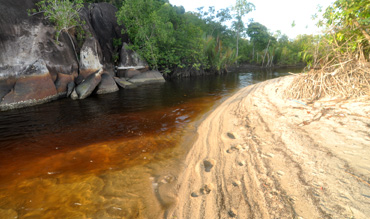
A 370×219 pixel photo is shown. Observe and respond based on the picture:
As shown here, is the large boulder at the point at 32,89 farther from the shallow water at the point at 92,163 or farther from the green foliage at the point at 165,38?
the green foliage at the point at 165,38

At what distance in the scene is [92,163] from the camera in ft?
10.7

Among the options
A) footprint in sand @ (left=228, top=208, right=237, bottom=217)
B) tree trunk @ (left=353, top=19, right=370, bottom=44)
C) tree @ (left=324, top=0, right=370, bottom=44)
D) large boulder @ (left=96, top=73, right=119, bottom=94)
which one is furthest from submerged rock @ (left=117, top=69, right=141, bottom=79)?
footprint in sand @ (left=228, top=208, right=237, bottom=217)

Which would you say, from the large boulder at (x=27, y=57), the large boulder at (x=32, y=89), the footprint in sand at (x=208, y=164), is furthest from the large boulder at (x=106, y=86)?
the footprint in sand at (x=208, y=164)

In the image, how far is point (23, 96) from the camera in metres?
8.43

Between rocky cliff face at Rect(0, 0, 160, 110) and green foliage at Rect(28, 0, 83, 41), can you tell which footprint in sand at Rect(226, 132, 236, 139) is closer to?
rocky cliff face at Rect(0, 0, 160, 110)

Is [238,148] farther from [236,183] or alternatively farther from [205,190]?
[205,190]

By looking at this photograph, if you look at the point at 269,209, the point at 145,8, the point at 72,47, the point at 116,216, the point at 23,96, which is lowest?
the point at 116,216

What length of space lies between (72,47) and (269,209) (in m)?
14.7

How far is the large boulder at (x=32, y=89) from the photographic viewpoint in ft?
26.9

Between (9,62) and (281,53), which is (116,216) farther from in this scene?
(281,53)

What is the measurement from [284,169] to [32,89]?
11.3 metres

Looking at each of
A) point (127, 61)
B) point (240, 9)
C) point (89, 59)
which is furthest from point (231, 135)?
point (240, 9)

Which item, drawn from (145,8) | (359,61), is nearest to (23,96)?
(145,8)

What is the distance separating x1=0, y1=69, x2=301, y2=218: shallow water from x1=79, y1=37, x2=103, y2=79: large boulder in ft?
21.2
